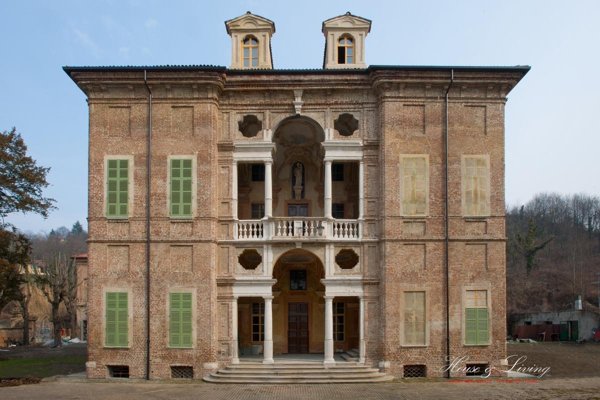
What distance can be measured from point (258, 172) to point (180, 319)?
30.1 ft

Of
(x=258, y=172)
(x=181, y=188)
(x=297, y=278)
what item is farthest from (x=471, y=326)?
(x=181, y=188)

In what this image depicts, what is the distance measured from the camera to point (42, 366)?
31547 millimetres

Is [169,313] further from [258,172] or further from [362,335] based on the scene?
[258,172]

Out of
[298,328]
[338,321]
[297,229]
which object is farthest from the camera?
[298,328]

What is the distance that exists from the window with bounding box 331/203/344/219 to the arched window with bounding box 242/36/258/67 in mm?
8414

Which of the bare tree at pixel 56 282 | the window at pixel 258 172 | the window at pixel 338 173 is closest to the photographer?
the window at pixel 258 172

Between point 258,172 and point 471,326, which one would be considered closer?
point 471,326

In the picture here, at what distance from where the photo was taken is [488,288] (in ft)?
86.2

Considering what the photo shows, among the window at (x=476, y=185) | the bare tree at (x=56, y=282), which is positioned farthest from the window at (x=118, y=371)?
the bare tree at (x=56, y=282)

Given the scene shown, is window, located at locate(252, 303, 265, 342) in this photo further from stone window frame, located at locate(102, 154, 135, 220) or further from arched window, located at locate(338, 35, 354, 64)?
arched window, located at locate(338, 35, 354, 64)

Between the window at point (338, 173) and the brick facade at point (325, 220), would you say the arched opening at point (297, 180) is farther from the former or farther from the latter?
the brick facade at point (325, 220)

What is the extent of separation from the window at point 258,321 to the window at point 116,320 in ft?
22.9

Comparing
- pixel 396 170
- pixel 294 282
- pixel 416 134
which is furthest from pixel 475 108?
pixel 294 282

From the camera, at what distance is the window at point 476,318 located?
26.0 m
